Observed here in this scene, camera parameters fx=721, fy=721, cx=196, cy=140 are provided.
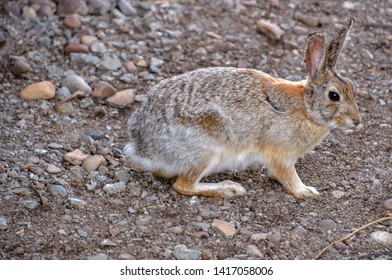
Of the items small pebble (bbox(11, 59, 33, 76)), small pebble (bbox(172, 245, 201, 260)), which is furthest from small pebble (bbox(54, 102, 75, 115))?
small pebble (bbox(172, 245, 201, 260))

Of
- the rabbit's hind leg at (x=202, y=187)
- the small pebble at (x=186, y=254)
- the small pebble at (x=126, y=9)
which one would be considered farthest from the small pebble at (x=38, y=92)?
the small pebble at (x=186, y=254)

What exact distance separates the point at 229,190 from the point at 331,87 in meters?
1.24

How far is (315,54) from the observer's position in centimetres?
614

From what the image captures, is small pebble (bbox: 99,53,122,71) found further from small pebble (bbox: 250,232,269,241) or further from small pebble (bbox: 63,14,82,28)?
small pebble (bbox: 250,232,269,241)

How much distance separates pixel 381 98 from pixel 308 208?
2.31 metres

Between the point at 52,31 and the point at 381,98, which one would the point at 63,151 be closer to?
the point at 52,31

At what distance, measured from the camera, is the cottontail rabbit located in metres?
6.04

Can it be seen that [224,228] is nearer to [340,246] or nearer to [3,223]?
[340,246]

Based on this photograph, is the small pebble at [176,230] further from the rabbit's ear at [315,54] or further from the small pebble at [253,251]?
the rabbit's ear at [315,54]

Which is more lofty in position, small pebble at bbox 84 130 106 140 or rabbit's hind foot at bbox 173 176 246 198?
rabbit's hind foot at bbox 173 176 246 198

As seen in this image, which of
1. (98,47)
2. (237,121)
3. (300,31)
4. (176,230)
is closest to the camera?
(176,230)

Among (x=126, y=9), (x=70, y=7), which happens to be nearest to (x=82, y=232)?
(x=70, y=7)

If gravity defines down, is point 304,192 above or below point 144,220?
above

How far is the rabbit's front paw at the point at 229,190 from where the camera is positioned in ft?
20.5
